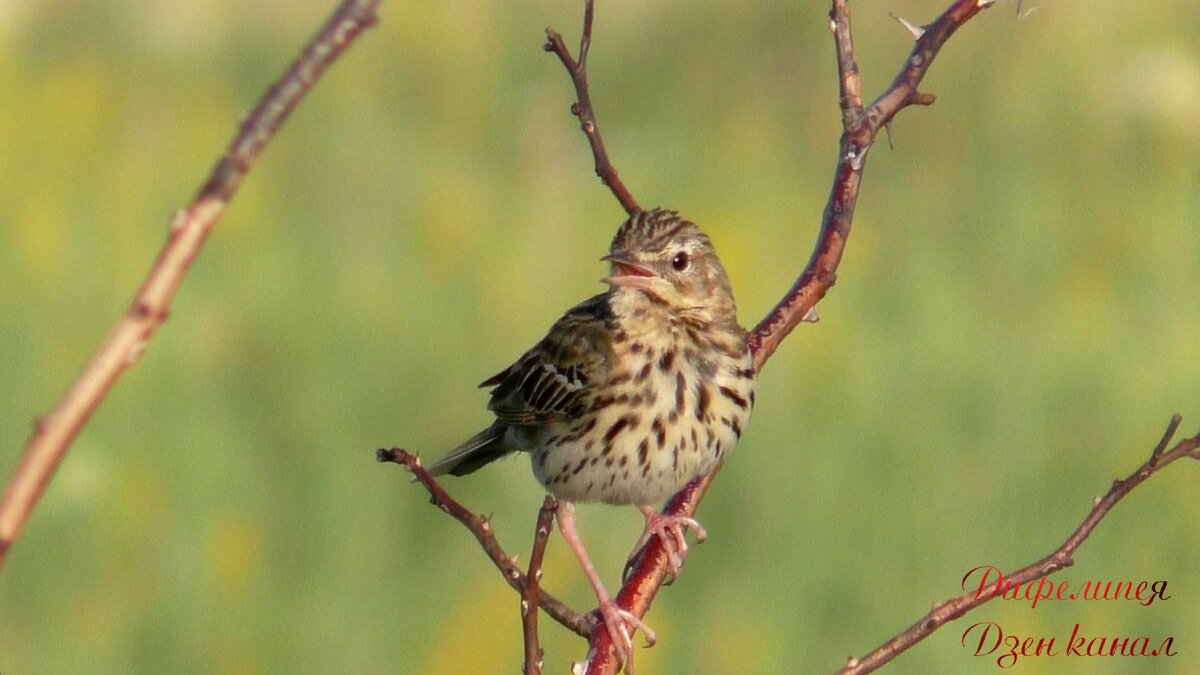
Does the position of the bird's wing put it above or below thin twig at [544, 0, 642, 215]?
above

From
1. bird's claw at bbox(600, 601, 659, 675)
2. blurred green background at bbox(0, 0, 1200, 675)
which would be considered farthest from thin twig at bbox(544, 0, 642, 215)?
blurred green background at bbox(0, 0, 1200, 675)

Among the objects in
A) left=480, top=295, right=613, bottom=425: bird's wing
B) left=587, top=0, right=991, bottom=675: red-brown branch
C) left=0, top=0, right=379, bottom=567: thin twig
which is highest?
left=480, top=295, right=613, bottom=425: bird's wing

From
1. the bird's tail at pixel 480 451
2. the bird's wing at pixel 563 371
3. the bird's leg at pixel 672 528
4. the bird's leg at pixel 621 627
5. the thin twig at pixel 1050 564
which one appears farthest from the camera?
the bird's tail at pixel 480 451

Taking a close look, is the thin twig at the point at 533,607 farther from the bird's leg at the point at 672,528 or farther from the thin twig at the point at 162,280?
the bird's leg at the point at 672,528

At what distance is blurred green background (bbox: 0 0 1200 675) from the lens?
6809mm

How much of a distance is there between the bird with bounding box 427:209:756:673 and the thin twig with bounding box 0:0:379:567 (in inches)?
126

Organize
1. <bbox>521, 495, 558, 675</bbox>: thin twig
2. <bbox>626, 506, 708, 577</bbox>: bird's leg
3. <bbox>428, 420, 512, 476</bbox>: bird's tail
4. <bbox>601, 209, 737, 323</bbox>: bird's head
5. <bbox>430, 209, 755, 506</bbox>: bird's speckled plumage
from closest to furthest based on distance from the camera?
<bbox>521, 495, 558, 675</bbox>: thin twig
<bbox>626, 506, 708, 577</bbox>: bird's leg
<bbox>601, 209, 737, 323</bbox>: bird's head
<bbox>430, 209, 755, 506</bbox>: bird's speckled plumage
<bbox>428, 420, 512, 476</bbox>: bird's tail

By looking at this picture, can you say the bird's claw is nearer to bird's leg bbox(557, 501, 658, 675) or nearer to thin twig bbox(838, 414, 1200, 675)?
bird's leg bbox(557, 501, 658, 675)

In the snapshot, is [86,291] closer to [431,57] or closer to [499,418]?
[431,57]

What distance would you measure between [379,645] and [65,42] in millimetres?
6120

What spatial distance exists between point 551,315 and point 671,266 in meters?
3.82

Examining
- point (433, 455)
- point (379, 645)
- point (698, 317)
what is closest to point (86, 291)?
point (433, 455)

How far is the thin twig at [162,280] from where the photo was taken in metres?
1.33

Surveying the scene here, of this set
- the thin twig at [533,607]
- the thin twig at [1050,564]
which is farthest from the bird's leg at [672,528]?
the thin twig at [533,607]
